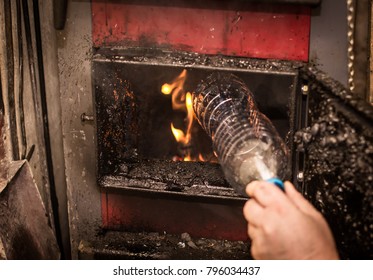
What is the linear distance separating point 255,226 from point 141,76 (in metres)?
1.40

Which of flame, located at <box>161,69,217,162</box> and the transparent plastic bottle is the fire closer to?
flame, located at <box>161,69,217,162</box>

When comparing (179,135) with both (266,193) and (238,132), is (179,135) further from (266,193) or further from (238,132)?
(266,193)

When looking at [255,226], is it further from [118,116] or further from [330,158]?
[118,116]

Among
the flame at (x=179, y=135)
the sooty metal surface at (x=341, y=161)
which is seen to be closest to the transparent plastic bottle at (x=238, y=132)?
the sooty metal surface at (x=341, y=161)

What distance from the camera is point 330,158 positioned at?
53.0 inches

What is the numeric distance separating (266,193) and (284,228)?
0.10 m

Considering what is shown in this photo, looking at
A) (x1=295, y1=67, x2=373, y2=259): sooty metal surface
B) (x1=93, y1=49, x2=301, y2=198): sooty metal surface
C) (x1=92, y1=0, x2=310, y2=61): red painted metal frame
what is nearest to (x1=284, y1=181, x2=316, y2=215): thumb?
(x1=295, y1=67, x2=373, y2=259): sooty metal surface

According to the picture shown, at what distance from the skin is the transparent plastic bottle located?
4.1 inches

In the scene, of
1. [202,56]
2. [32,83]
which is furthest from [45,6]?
[202,56]

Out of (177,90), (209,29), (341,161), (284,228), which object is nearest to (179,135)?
(177,90)

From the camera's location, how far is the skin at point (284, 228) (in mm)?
1068

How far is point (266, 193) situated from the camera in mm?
1111

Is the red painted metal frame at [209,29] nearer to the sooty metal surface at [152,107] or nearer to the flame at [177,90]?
the sooty metal surface at [152,107]

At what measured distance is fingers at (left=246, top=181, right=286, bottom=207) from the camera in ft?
3.61
